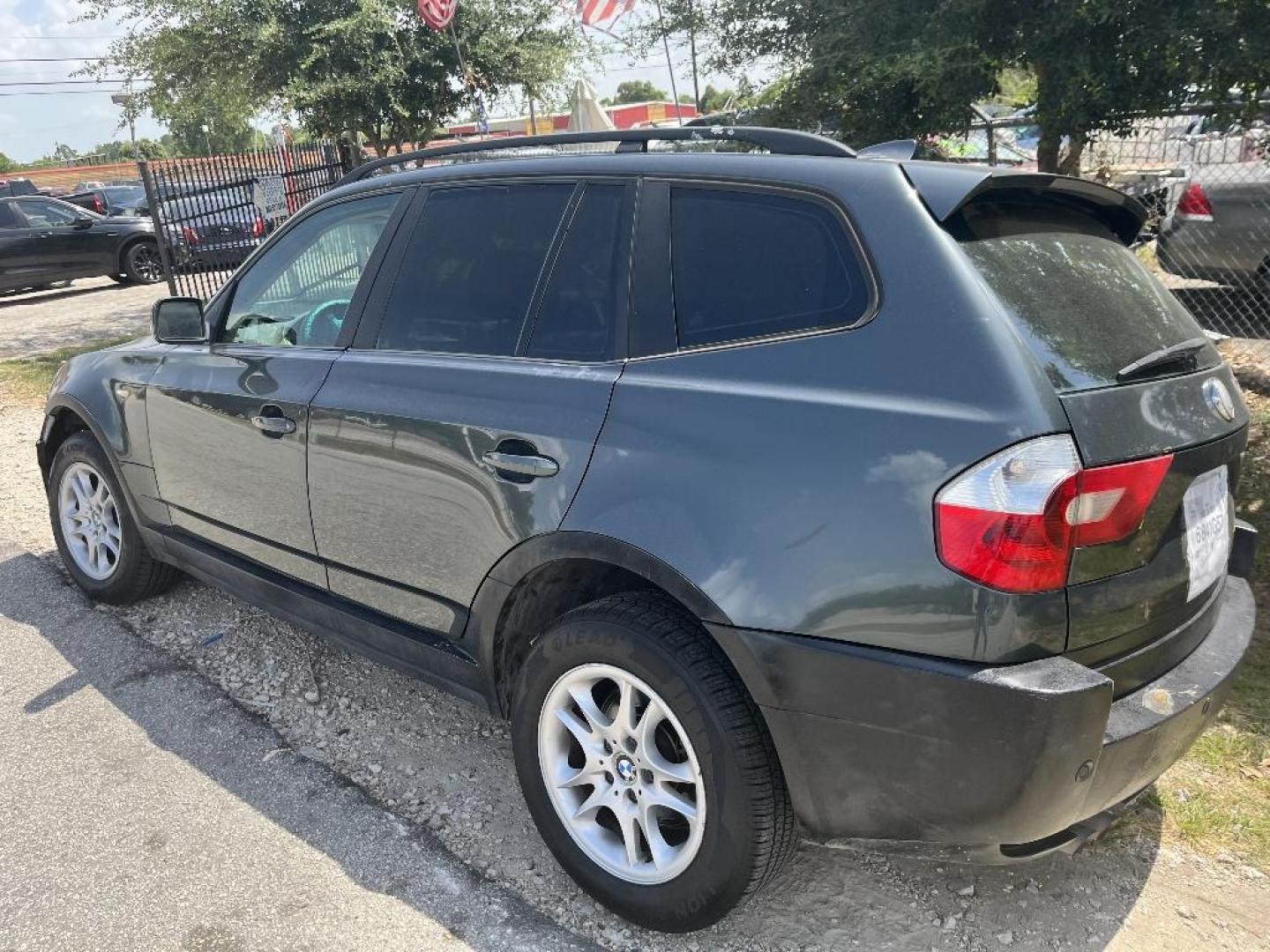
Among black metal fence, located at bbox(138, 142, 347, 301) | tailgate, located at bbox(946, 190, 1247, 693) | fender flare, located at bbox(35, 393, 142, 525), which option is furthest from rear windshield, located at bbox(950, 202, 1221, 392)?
black metal fence, located at bbox(138, 142, 347, 301)

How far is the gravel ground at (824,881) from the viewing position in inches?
97.2

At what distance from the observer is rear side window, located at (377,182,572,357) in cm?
281

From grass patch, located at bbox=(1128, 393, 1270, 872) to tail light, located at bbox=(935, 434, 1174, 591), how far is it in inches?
55.3

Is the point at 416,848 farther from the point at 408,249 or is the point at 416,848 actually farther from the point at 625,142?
the point at 625,142

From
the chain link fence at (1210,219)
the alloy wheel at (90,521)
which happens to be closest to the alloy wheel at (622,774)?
the alloy wheel at (90,521)

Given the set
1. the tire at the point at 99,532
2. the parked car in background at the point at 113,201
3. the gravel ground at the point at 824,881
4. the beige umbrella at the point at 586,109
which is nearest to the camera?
the gravel ground at the point at 824,881

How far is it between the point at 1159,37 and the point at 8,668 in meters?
5.56

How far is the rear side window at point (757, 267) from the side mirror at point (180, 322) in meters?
2.12

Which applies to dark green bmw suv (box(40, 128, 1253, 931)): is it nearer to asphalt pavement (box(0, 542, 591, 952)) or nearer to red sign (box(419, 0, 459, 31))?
asphalt pavement (box(0, 542, 591, 952))

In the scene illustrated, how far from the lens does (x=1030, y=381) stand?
1945mm

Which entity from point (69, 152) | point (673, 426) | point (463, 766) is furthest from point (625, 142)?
point (69, 152)

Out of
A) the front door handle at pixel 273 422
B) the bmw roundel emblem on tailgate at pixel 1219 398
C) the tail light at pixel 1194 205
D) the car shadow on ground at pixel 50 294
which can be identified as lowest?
the car shadow on ground at pixel 50 294

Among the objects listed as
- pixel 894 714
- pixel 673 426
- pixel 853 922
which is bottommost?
pixel 853 922

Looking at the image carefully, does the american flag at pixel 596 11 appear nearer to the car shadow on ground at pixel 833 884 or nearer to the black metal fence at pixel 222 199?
the black metal fence at pixel 222 199
